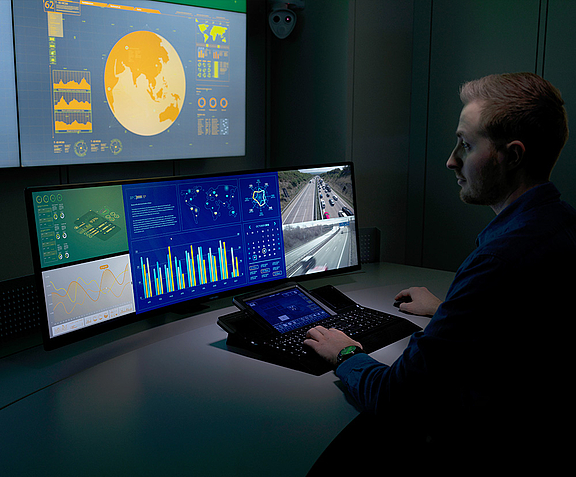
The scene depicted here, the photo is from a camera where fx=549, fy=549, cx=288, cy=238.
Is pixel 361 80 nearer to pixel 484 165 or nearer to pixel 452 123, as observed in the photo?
pixel 452 123

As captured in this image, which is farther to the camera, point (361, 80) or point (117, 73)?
point (361, 80)

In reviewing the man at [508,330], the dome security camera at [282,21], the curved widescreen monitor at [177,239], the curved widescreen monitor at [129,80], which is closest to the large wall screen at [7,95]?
the curved widescreen monitor at [129,80]

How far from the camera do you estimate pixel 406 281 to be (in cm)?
217

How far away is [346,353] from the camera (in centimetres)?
135

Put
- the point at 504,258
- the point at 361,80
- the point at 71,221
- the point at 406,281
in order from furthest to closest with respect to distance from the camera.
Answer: the point at 361,80, the point at 406,281, the point at 71,221, the point at 504,258

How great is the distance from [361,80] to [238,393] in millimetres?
1958

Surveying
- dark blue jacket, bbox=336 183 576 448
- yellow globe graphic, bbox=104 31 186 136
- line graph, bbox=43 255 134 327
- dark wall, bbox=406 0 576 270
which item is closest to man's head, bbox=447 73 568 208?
dark blue jacket, bbox=336 183 576 448

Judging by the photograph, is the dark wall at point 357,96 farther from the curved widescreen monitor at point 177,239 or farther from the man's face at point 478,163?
the man's face at point 478,163

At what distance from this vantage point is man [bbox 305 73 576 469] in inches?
41.6

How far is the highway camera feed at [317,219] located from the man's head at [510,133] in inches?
30.9

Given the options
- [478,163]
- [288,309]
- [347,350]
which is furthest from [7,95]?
[478,163]

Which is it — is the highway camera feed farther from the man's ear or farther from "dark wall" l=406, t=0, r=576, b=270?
"dark wall" l=406, t=0, r=576, b=270

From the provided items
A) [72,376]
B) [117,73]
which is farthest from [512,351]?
[117,73]

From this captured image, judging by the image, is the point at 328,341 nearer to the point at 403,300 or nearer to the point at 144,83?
the point at 403,300
